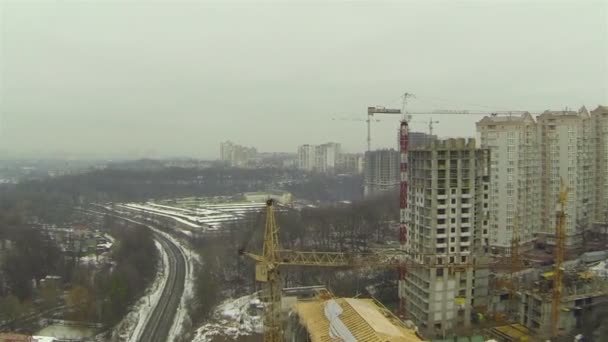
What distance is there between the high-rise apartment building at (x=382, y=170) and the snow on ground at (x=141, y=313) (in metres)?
14.8

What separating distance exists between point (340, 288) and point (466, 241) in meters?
3.33

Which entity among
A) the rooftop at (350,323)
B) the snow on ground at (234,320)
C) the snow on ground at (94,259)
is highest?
the rooftop at (350,323)

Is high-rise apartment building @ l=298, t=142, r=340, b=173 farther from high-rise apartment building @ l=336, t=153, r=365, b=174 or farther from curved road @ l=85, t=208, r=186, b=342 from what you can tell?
curved road @ l=85, t=208, r=186, b=342

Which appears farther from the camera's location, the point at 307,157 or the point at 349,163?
the point at 307,157

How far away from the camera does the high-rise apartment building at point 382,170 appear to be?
24.7 metres

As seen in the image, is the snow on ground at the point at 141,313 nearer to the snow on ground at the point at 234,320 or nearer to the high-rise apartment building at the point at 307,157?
the snow on ground at the point at 234,320

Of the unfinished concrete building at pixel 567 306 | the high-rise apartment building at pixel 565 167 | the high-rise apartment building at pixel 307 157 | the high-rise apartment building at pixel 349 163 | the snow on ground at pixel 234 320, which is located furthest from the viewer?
the high-rise apartment building at pixel 307 157

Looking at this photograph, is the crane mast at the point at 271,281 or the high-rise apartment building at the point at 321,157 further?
the high-rise apartment building at the point at 321,157

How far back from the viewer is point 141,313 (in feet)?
31.6

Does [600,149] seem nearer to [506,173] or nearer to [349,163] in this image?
[506,173]

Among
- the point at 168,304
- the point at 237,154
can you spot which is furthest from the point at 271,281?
the point at 237,154

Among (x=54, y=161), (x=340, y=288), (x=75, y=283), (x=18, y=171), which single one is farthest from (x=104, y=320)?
(x=54, y=161)

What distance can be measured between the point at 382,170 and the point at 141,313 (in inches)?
702

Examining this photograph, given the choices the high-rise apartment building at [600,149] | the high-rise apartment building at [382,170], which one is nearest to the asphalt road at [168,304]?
the high-rise apartment building at [600,149]
